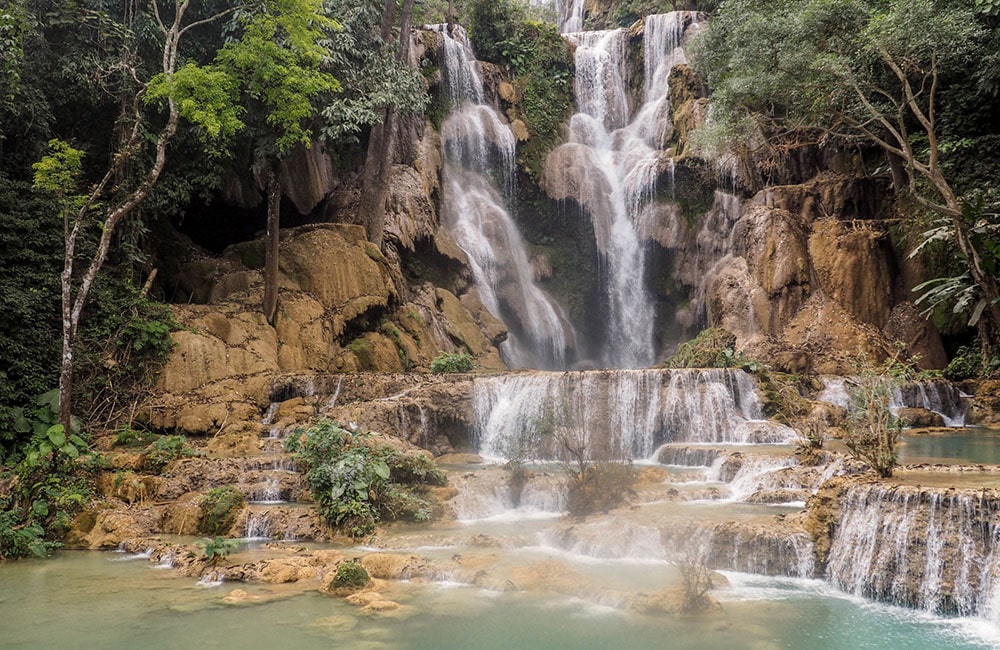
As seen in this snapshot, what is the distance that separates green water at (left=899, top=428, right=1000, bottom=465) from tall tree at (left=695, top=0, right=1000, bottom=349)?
294cm

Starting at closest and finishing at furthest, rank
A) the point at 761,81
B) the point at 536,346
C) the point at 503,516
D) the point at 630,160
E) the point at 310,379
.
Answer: the point at 503,516 → the point at 310,379 → the point at 761,81 → the point at 536,346 → the point at 630,160

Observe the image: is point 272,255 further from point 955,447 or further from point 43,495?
point 955,447

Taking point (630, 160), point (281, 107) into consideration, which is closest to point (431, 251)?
point (281, 107)

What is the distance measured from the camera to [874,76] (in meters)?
19.3

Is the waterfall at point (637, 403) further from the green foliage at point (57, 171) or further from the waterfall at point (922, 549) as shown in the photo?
the green foliage at point (57, 171)

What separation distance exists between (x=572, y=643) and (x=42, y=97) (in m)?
14.8

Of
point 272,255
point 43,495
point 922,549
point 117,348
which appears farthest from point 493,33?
point 922,549

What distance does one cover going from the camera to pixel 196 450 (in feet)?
37.6

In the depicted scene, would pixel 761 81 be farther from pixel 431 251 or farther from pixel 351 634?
pixel 351 634

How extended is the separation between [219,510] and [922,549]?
822 centimetres

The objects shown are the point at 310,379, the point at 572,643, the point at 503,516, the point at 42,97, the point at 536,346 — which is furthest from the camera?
the point at 536,346

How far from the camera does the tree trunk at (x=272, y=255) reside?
54.2 ft

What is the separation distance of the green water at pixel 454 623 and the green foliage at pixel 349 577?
201 mm

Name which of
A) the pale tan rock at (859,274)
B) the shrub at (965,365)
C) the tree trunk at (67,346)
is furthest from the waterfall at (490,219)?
the tree trunk at (67,346)
